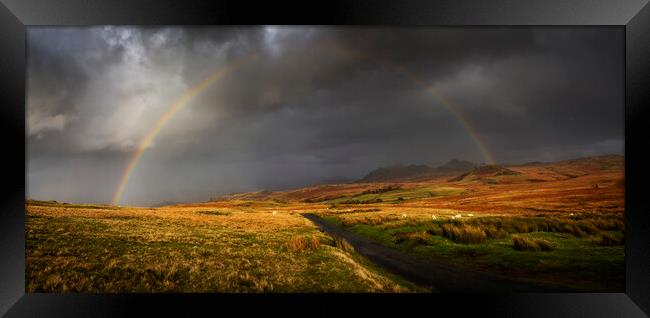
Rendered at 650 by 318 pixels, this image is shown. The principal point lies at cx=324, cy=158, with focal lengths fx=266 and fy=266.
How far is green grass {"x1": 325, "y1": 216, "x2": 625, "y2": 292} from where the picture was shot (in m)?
7.57

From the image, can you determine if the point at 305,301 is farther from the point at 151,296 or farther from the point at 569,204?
the point at 569,204

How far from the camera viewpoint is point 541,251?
9.02m

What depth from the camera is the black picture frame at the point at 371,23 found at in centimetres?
672

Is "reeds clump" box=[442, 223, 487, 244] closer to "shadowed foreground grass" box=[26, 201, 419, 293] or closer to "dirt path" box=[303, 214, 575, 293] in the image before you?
"dirt path" box=[303, 214, 575, 293]

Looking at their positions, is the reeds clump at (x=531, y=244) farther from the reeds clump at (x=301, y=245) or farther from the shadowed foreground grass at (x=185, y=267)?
the reeds clump at (x=301, y=245)

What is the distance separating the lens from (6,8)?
22.7 feet

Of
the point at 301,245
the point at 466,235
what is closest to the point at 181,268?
the point at 301,245

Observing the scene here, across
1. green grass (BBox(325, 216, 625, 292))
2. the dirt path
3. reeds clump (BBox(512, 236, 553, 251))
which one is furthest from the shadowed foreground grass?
reeds clump (BBox(512, 236, 553, 251))

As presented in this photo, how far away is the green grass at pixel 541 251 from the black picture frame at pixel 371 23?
75cm

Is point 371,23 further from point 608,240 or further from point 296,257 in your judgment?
point 608,240

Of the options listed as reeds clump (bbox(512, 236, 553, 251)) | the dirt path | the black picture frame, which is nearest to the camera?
the black picture frame

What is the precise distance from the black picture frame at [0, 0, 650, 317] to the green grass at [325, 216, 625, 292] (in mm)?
751

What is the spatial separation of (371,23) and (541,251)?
930 centimetres

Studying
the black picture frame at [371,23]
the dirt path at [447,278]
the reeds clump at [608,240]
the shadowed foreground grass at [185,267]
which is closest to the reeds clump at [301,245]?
the shadowed foreground grass at [185,267]
